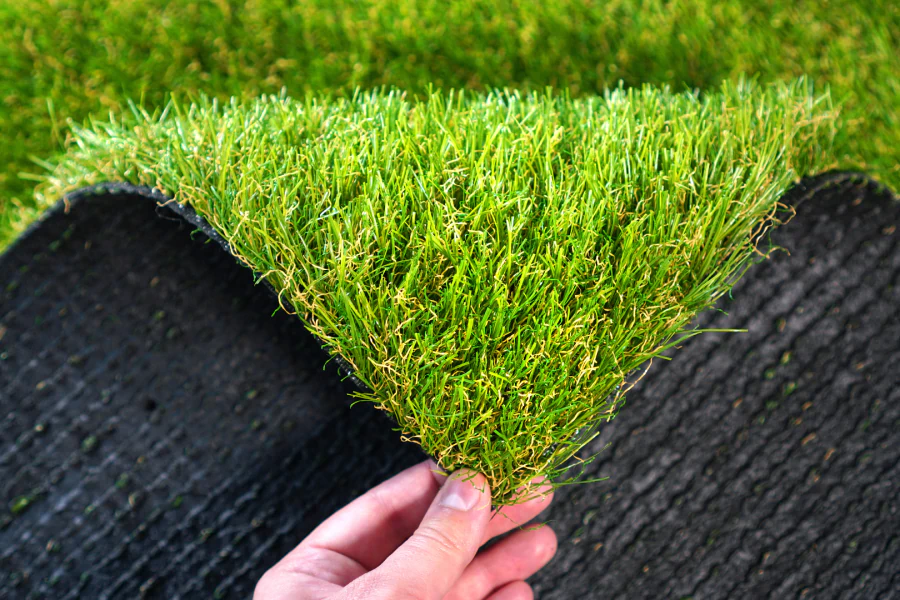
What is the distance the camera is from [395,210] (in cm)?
70

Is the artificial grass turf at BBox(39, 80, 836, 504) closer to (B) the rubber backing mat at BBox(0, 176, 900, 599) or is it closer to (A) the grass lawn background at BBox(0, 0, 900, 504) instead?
(A) the grass lawn background at BBox(0, 0, 900, 504)

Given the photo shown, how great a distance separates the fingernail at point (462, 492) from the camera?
2.21 ft

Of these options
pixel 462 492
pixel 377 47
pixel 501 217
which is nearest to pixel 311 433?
pixel 462 492

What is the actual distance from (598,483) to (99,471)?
2.70ft

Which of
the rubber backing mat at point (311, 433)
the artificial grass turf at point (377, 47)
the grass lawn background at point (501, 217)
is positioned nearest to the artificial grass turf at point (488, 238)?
the grass lawn background at point (501, 217)

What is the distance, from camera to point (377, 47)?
→ 1.28 m

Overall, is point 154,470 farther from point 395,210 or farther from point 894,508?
point 894,508

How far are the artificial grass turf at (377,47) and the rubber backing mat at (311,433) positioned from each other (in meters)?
0.34

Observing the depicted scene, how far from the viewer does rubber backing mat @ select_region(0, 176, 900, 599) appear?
0.93 m

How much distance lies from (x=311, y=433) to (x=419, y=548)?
0.48 metres

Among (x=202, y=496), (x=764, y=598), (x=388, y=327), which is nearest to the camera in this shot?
(x=388, y=327)

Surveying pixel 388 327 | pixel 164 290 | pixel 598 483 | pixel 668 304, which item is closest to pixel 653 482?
pixel 598 483

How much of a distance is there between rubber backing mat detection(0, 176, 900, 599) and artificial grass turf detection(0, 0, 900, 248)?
344 millimetres

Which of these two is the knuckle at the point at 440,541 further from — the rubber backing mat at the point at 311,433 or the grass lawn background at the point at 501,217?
the rubber backing mat at the point at 311,433
